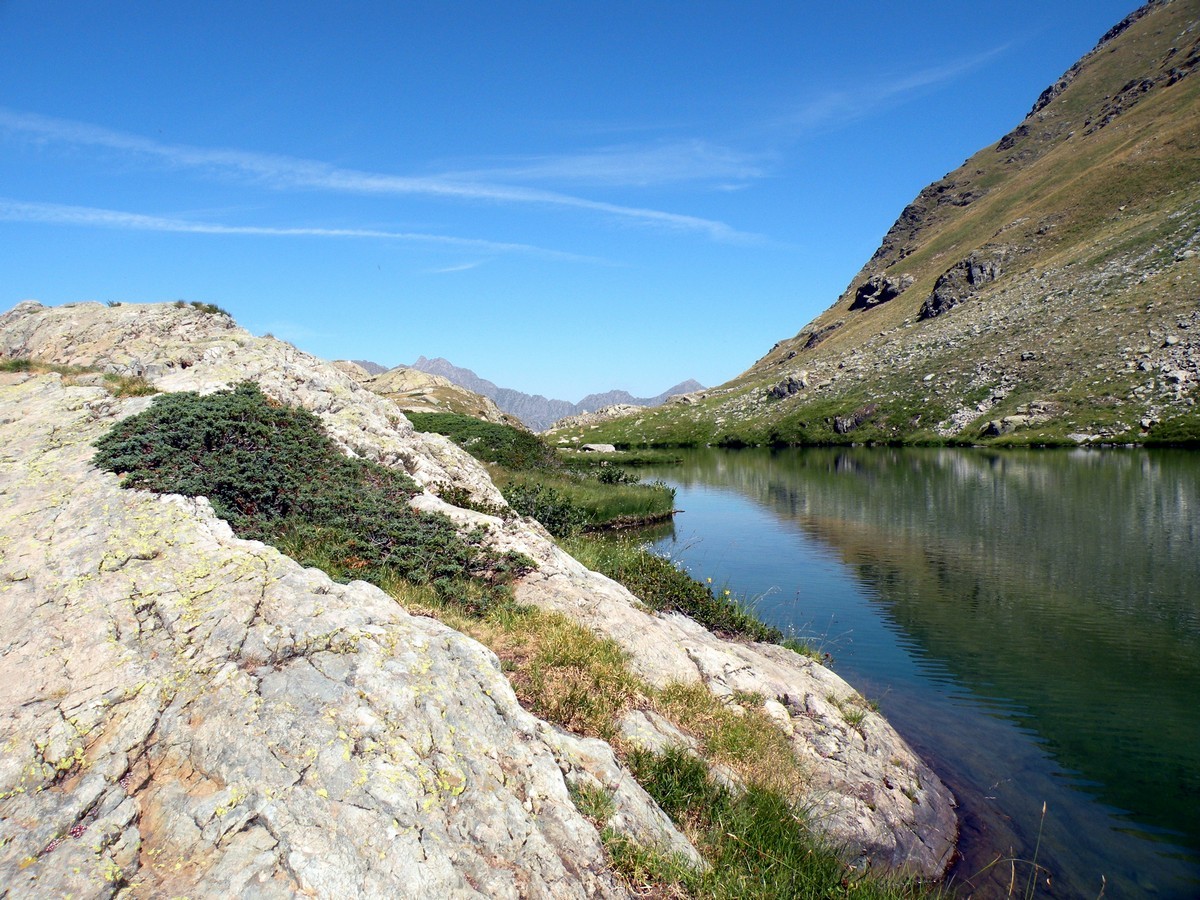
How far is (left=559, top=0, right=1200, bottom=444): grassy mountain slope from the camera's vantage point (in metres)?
85.8

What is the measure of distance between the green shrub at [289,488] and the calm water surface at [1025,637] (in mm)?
10819

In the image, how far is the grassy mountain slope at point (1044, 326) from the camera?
85.8 metres

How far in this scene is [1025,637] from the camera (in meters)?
22.5

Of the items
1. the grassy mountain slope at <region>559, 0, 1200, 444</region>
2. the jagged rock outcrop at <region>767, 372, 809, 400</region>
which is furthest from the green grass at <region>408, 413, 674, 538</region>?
the jagged rock outcrop at <region>767, 372, 809, 400</region>

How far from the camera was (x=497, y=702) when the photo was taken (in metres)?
8.16

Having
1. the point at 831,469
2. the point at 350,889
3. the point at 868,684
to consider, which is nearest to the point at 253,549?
the point at 350,889

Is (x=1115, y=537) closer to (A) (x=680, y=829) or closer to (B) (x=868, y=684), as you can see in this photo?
(B) (x=868, y=684)

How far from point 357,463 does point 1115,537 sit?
Answer: 3836 cm

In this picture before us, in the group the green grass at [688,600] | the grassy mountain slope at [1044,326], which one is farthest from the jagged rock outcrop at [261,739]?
the grassy mountain slope at [1044,326]

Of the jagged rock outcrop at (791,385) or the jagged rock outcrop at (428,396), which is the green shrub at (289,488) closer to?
the jagged rock outcrop at (428,396)

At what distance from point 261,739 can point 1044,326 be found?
4906 inches

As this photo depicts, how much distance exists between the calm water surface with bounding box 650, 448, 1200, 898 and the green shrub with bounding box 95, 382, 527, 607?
35.5ft

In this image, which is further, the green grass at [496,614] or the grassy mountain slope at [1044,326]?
the grassy mountain slope at [1044,326]

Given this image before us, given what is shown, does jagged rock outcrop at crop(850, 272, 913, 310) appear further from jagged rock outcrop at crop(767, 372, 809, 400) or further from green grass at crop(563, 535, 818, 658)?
green grass at crop(563, 535, 818, 658)
